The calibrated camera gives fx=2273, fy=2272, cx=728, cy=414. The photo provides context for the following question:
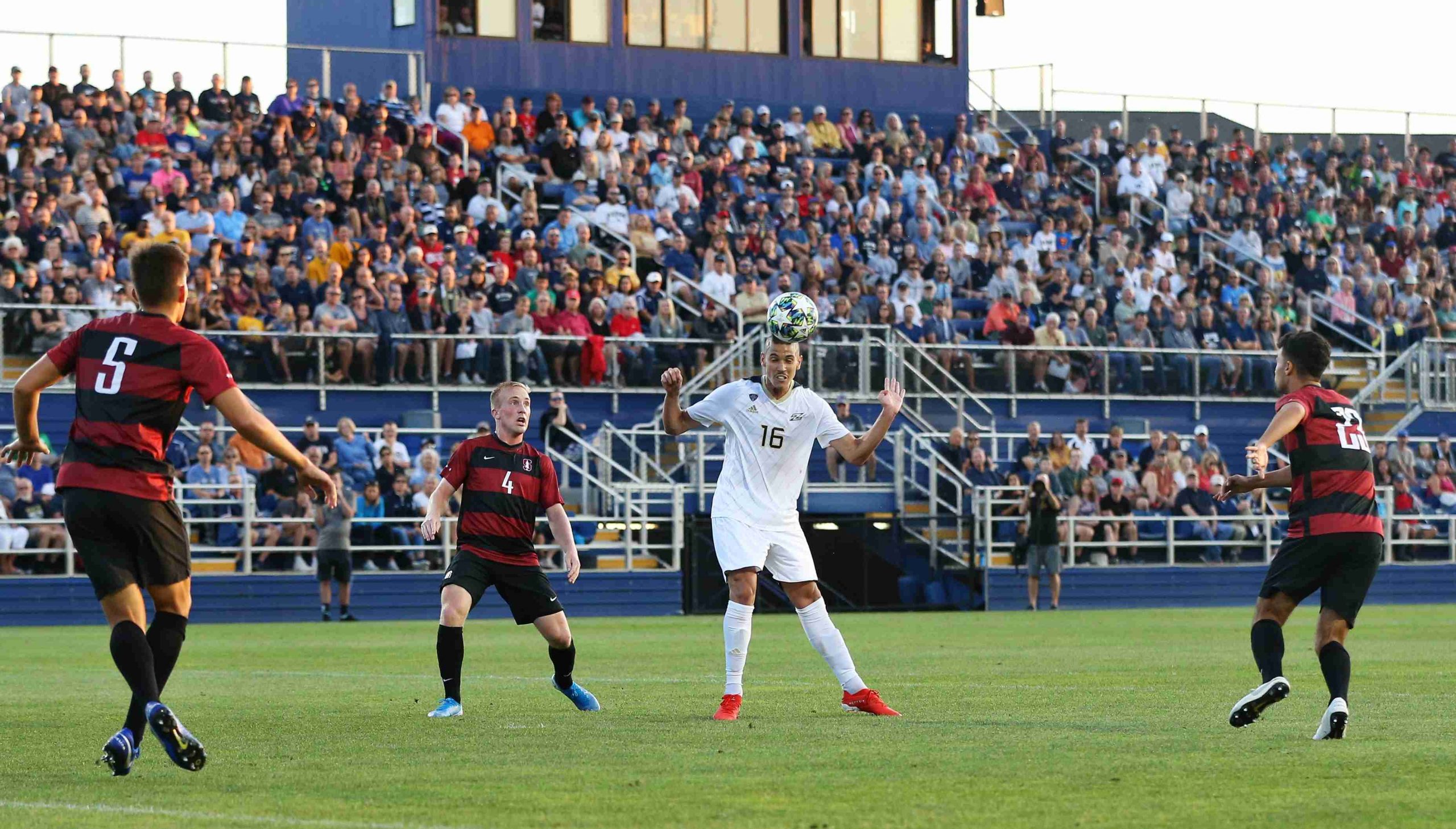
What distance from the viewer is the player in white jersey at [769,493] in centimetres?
1120

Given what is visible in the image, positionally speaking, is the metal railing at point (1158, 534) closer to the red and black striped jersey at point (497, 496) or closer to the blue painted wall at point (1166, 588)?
the blue painted wall at point (1166, 588)

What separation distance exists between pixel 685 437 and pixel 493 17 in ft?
38.1

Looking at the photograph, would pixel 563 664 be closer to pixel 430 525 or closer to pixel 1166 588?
pixel 430 525

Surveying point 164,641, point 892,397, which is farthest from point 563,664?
point 164,641

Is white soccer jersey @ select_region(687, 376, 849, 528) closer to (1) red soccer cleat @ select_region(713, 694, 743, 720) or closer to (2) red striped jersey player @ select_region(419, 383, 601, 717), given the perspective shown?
(1) red soccer cleat @ select_region(713, 694, 743, 720)

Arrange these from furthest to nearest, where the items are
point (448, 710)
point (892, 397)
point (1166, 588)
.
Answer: point (1166, 588)
point (448, 710)
point (892, 397)

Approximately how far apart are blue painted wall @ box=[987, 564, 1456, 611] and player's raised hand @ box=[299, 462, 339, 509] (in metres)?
21.5

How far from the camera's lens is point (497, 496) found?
1184 cm

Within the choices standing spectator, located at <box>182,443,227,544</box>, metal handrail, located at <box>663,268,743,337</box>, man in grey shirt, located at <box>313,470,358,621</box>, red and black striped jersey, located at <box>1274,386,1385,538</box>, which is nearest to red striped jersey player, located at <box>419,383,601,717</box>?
red and black striped jersey, located at <box>1274,386,1385,538</box>

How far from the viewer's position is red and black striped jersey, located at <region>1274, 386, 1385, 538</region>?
9.72 m

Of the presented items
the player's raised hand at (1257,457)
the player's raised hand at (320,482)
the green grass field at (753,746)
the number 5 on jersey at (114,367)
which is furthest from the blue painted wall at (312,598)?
the player's raised hand at (1257,457)

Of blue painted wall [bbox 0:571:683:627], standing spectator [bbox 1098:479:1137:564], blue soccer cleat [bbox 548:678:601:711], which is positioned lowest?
blue painted wall [bbox 0:571:683:627]

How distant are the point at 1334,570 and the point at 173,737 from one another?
490 cm

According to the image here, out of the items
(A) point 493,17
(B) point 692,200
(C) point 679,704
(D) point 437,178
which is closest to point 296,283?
(D) point 437,178
